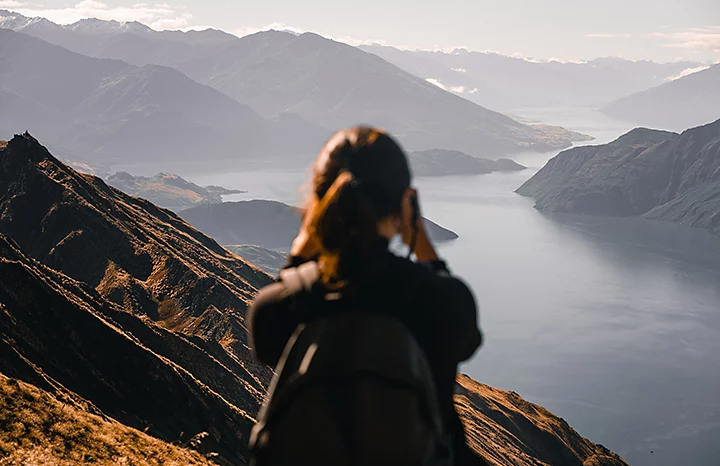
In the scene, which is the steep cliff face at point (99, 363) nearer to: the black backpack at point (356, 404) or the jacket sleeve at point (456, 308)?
the black backpack at point (356, 404)

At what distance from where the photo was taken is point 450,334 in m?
4.61

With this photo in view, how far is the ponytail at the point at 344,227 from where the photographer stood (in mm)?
4512

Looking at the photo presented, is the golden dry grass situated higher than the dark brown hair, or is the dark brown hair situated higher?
the dark brown hair

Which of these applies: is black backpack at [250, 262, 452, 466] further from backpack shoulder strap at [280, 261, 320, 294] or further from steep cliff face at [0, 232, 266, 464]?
steep cliff face at [0, 232, 266, 464]

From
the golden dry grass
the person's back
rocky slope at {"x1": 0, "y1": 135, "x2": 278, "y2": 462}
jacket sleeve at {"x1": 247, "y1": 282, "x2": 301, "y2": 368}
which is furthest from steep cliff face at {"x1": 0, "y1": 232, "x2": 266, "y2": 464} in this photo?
the person's back

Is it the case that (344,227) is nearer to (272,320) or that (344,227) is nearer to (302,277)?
(302,277)

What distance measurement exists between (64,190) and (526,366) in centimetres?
15228

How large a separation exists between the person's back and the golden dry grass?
16491mm

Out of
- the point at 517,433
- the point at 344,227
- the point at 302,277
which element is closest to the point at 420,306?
the point at 344,227

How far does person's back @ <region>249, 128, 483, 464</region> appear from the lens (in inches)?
177

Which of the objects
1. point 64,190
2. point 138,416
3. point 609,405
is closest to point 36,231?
point 64,190

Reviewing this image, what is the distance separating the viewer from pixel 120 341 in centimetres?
3516

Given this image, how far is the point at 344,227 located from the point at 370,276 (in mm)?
367

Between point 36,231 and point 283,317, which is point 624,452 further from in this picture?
point 283,317
